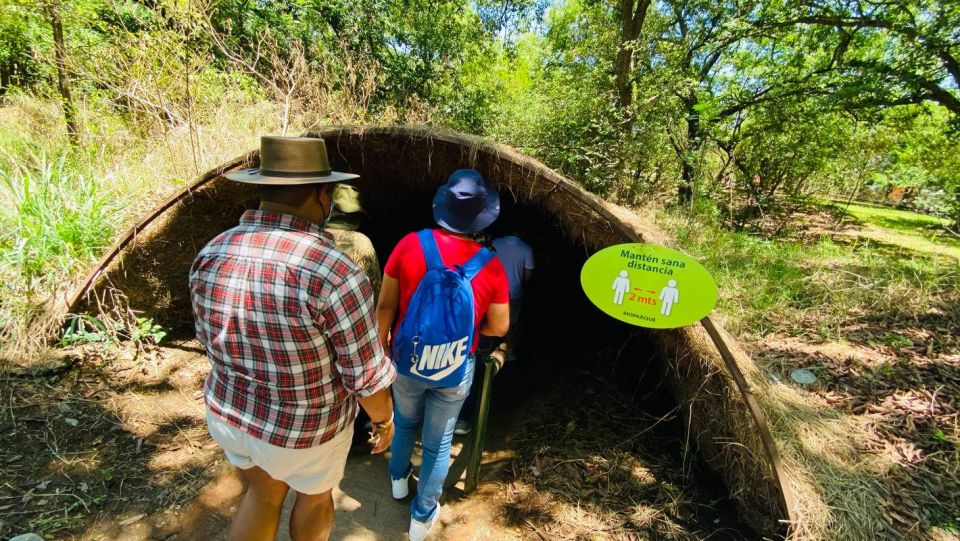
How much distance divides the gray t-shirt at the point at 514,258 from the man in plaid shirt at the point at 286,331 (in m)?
1.45

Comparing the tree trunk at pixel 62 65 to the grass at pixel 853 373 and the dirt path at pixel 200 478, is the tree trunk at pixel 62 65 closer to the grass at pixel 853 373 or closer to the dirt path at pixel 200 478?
the dirt path at pixel 200 478

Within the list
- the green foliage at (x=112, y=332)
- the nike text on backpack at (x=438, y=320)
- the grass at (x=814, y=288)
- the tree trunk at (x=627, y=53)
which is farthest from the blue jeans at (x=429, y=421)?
the tree trunk at (x=627, y=53)

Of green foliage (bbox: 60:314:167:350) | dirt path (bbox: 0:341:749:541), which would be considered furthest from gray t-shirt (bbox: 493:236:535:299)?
green foliage (bbox: 60:314:167:350)

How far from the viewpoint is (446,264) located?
1.95 m

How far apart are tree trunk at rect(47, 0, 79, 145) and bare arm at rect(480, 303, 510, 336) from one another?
6.18 metres

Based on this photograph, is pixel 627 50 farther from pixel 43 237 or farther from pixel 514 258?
pixel 43 237

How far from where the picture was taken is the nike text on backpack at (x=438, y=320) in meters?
1.91

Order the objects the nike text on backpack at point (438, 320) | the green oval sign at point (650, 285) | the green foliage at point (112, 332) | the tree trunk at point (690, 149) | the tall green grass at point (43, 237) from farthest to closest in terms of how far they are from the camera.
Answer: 1. the tree trunk at point (690, 149)
2. the green foliage at point (112, 332)
3. the tall green grass at point (43, 237)
4. the green oval sign at point (650, 285)
5. the nike text on backpack at point (438, 320)

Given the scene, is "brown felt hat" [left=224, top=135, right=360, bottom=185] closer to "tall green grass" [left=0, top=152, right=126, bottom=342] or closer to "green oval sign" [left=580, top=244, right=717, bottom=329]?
"green oval sign" [left=580, top=244, right=717, bottom=329]

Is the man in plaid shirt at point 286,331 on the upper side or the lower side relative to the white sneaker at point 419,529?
upper

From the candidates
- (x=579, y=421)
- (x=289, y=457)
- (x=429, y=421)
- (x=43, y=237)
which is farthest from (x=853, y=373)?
(x=43, y=237)

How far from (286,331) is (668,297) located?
1969mm

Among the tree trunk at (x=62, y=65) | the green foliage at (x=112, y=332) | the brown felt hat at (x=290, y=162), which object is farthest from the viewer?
the tree trunk at (x=62, y=65)

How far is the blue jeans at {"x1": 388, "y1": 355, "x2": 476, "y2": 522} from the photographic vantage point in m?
2.14
